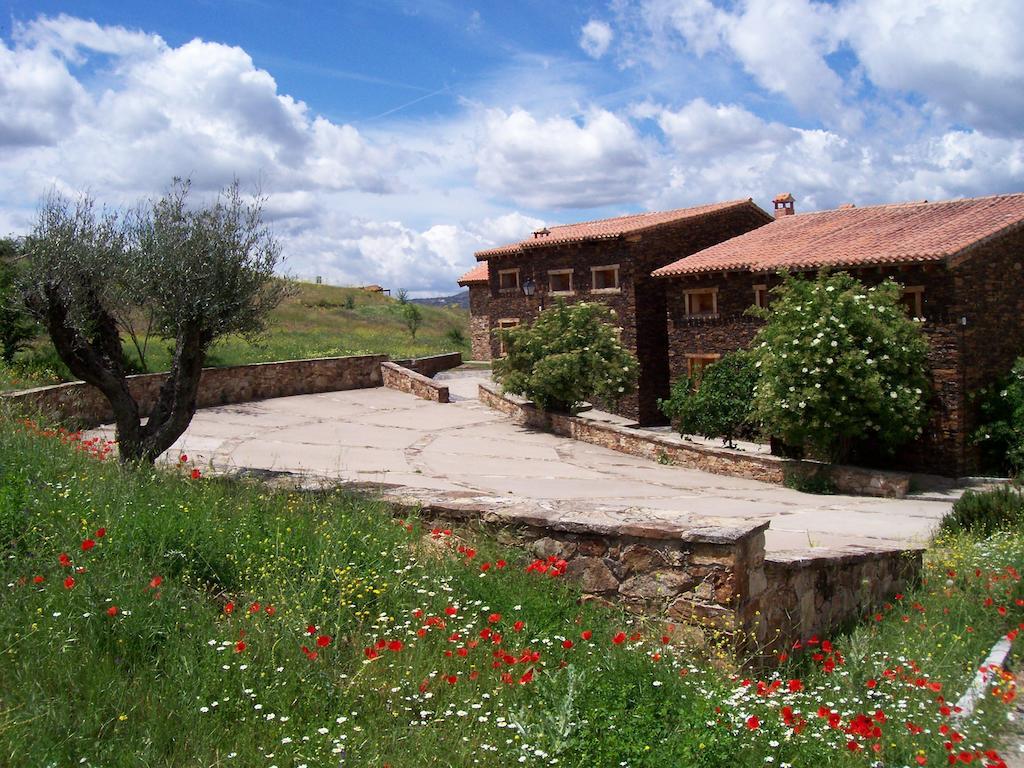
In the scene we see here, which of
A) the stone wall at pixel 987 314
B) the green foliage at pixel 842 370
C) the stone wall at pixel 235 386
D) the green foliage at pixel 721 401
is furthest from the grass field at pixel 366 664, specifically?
the green foliage at pixel 721 401

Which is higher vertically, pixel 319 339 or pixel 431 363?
pixel 319 339

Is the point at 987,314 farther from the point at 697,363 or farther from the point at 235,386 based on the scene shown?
the point at 235,386

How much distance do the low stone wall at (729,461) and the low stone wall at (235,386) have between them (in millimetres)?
7202

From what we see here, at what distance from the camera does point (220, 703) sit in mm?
3621

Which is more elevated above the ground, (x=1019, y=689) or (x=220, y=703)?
(x=220, y=703)

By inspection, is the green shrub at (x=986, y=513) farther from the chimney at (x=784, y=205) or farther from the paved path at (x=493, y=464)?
the chimney at (x=784, y=205)

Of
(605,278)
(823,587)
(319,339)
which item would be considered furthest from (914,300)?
(319,339)

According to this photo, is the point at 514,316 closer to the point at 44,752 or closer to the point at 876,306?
the point at 876,306

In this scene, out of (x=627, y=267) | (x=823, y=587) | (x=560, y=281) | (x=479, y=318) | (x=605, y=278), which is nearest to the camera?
(x=823, y=587)

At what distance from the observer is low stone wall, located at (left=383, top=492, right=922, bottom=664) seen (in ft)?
15.9

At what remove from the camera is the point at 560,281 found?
28.6 metres

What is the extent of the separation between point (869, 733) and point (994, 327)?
1727cm

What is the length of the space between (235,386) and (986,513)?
666 inches

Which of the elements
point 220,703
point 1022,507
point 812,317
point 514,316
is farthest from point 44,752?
point 514,316
